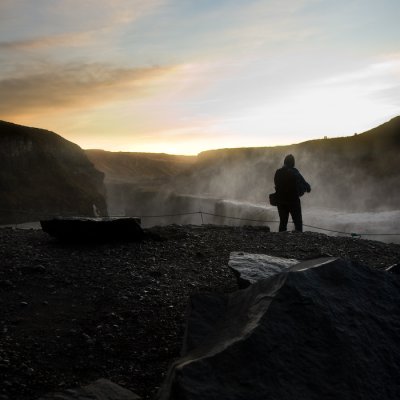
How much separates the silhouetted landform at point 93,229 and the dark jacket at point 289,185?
13.3ft

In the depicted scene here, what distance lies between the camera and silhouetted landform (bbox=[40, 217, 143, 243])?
Result: 21.9 ft

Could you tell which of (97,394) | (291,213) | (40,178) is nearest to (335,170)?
(40,178)

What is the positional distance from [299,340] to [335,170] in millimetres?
33132

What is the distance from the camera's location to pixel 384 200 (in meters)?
27.6

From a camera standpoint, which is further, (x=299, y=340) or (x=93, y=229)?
(x=93, y=229)

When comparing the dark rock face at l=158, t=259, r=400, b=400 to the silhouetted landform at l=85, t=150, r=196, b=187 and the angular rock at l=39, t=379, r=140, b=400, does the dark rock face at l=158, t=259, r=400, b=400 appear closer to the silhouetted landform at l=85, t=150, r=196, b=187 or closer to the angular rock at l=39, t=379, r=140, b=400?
the angular rock at l=39, t=379, r=140, b=400

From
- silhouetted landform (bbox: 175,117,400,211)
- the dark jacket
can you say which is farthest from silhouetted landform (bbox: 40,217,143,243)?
silhouetted landform (bbox: 175,117,400,211)

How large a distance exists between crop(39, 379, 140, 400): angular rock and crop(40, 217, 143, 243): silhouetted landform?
3.92 meters

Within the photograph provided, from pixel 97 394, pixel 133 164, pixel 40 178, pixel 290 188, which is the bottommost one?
pixel 97 394

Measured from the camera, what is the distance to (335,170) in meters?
34.3

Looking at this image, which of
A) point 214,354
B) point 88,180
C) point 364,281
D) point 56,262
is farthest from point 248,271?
point 88,180

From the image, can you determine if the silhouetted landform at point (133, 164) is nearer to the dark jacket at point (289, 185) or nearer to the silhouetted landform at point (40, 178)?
the silhouetted landform at point (40, 178)

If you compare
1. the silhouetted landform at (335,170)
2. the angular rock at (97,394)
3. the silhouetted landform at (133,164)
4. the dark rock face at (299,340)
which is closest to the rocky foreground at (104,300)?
the angular rock at (97,394)

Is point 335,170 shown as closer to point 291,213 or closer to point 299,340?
point 291,213
